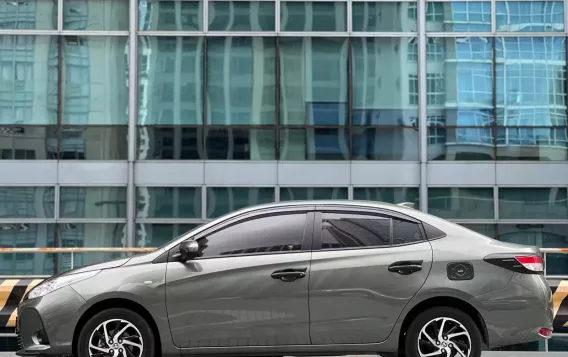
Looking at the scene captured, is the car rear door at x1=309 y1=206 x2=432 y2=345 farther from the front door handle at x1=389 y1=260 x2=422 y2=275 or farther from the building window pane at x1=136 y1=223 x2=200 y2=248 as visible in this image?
the building window pane at x1=136 y1=223 x2=200 y2=248

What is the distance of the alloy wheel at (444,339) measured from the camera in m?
6.96

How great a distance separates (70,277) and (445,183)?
42.0 feet

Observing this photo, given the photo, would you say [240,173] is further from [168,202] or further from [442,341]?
[442,341]

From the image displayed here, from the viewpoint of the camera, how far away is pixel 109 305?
7.06m

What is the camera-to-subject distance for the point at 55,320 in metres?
6.98

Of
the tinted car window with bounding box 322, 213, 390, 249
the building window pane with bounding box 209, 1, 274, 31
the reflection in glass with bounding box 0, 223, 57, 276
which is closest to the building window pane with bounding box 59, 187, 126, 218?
the reflection in glass with bounding box 0, 223, 57, 276

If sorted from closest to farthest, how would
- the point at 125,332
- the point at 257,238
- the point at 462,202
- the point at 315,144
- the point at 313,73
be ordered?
1. the point at 125,332
2. the point at 257,238
3. the point at 315,144
4. the point at 462,202
5. the point at 313,73

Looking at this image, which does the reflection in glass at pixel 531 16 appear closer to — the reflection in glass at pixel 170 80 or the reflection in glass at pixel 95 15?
the reflection in glass at pixel 170 80

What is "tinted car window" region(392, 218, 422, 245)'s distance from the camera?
7.12 metres

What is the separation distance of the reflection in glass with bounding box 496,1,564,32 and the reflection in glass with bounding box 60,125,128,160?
29.1 ft

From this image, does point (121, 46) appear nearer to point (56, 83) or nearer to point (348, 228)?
point (56, 83)

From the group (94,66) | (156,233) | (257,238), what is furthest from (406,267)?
(94,66)

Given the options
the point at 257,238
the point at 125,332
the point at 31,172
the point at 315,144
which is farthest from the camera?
the point at 315,144

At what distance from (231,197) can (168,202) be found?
1406 millimetres
